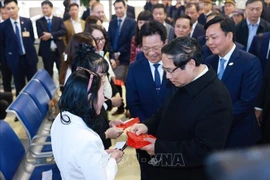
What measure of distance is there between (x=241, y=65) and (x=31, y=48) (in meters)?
3.57

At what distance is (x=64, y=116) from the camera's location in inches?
55.7

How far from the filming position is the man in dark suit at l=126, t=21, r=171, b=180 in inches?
91.2

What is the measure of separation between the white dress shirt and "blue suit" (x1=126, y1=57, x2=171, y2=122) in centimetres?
98

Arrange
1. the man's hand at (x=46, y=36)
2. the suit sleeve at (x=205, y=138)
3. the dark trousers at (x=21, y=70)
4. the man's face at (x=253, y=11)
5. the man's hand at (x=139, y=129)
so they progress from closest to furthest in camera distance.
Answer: the suit sleeve at (x=205, y=138)
the man's hand at (x=139, y=129)
the man's face at (x=253, y=11)
the dark trousers at (x=21, y=70)
the man's hand at (x=46, y=36)

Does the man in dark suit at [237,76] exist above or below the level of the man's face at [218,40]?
below

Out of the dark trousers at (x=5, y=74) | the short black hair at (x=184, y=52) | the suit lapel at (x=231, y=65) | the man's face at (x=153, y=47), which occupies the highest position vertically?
the short black hair at (x=184, y=52)

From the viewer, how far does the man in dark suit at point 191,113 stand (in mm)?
1554

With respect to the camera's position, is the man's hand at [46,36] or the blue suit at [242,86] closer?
the blue suit at [242,86]

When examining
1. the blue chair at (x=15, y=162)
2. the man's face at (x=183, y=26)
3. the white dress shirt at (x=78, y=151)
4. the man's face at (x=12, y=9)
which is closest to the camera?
the white dress shirt at (x=78, y=151)

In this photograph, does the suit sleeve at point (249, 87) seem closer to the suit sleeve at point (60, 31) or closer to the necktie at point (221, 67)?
the necktie at point (221, 67)

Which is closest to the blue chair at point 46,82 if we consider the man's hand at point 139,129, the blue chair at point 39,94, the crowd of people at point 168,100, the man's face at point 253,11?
the blue chair at point 39,94

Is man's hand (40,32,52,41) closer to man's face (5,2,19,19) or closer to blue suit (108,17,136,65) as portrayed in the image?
man's face (5,2,19,19)

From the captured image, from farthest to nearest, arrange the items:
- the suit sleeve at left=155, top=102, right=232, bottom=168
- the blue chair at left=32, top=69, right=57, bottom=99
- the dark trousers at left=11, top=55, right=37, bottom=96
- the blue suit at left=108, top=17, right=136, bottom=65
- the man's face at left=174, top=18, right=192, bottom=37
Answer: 1. the dark trousers at left=11, top=55, right=37, bottom=96
2. the blue suit at left=108, top=17, right=136, bottom=65
3. the man's face at left=174, top=18, right=192, bottom=37
4. the blue chair at left=32, top=69, right=57, bottom=99
5. the suit sleeve at left=155, top=102, right=232, bottom=168

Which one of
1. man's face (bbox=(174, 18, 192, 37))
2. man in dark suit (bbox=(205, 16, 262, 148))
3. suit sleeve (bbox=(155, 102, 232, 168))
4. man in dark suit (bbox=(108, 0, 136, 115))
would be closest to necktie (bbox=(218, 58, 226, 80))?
man in dark suit (bbox=(205, 16, 262, 148))
